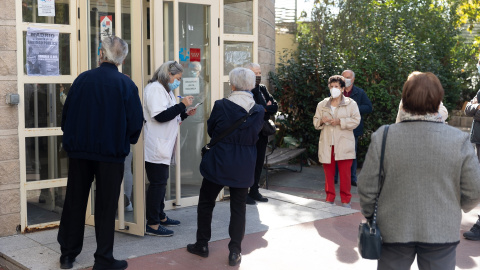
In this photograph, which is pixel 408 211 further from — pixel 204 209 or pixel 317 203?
pixel 317 203

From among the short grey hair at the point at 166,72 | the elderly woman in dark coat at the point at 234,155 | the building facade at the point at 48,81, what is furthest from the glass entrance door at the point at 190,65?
the elderly woman in dark coat at the point at 234,155

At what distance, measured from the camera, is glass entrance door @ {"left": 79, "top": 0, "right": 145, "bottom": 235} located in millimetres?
5637

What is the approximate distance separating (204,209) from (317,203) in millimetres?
2704

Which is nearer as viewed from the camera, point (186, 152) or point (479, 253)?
point (479, 253)

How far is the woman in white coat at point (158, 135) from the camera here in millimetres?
5844

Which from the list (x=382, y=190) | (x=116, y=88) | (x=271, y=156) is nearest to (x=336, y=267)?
(x=382, y=190)

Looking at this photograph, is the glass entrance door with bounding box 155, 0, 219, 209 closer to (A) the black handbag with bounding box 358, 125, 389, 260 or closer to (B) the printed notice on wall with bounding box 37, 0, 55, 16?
(B) the printed notice on wall with bounding box 37, 0, 55, 16

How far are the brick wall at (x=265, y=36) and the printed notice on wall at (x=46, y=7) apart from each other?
400 cm

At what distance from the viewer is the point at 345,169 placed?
751cm

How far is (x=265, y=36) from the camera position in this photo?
9711 millimetres

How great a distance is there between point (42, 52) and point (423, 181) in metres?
4.00

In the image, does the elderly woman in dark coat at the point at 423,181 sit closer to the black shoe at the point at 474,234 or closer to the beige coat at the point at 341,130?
the black shoe at the point at 474,234

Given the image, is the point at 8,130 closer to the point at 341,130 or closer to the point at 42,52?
the point at 42,52

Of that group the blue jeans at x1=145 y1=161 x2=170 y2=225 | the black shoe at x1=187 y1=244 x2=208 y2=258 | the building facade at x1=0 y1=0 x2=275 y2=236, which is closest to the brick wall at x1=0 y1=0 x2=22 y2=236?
the building facade at x1=0 y1=0 x2=275 y2=236
